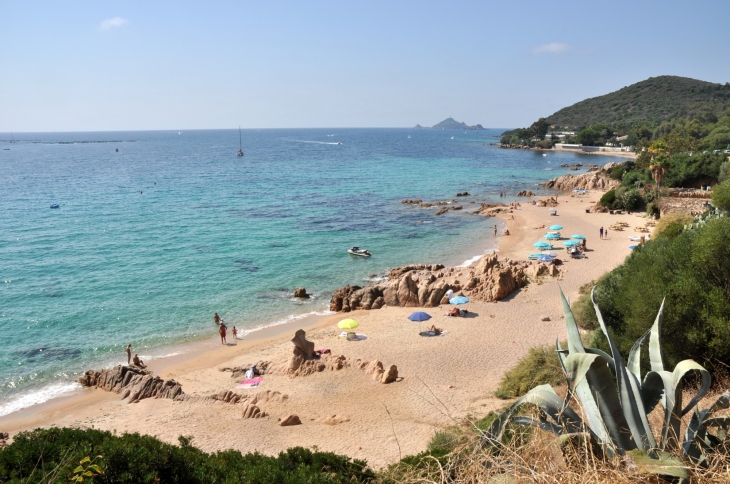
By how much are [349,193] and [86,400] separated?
52.4m

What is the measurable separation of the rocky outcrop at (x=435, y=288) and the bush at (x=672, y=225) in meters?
6.12

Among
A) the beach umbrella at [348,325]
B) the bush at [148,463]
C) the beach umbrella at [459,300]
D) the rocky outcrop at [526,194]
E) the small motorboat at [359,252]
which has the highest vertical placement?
the rocky outcrop at [526,194]

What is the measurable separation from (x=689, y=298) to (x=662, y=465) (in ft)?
27.4

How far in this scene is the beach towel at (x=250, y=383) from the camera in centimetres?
1906

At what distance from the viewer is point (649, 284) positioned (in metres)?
12.9

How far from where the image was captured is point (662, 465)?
15.9 ft

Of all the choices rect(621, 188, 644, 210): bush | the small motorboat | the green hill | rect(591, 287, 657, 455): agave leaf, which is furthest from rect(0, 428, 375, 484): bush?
the green hill

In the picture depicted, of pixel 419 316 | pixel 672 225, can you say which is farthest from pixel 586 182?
pixel 419 316

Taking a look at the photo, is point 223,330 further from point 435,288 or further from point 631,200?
point 631,200

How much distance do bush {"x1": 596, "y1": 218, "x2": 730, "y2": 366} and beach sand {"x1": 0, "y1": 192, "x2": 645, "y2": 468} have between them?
4.96 m

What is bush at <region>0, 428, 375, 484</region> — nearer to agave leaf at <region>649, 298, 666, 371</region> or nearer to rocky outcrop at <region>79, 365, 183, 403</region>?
agave leaf at <region>649, 298, 666, 371</region>

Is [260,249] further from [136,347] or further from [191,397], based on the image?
[191,397]

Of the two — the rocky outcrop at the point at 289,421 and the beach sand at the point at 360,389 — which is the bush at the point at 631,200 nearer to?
the beach sand at the point at 360,389

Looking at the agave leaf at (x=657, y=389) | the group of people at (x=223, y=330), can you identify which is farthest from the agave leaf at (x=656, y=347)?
the group of people at (x=223, y=330)
